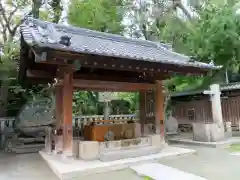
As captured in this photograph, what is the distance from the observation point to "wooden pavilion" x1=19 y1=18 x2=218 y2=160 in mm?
5230

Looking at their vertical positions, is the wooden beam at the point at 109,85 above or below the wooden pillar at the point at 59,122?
above

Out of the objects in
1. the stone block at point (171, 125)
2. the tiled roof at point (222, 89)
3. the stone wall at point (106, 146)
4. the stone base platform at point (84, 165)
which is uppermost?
the tiled roof at point (222, 89)

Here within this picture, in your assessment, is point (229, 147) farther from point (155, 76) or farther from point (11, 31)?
point (11, 31)

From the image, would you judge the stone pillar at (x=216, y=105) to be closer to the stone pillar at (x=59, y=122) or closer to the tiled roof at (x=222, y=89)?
the tiled roof at (x=222, y=89)

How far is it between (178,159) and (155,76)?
8.68 ft

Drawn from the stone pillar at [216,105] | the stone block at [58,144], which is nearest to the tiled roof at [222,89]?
the stone pillar at [216,105]

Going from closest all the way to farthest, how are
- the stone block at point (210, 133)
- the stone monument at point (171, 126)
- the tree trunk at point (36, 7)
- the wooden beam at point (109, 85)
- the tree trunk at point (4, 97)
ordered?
the wooden beam at point (109, 85) < the stone block at point (210, 133) < the tree trunk at point (4, 97) < the stone monument at point (171, 126) < the tree trunk at point (36, 7)

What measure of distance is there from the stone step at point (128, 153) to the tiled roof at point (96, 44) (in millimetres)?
2387

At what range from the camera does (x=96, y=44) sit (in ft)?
23.4

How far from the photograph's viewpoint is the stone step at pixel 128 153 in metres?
6.10

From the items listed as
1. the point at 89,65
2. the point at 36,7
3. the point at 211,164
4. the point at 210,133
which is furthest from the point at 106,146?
the point at 36,7

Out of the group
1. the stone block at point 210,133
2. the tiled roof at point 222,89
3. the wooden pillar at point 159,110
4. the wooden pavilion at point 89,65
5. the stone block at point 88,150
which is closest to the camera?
the wooden pavilion at point 89,65

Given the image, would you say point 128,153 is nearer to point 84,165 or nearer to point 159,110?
point 84,165

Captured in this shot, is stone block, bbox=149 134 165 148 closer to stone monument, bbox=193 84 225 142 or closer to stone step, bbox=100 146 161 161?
stone step, bbox=100 146 161 161
